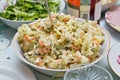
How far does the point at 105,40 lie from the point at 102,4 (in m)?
0.24

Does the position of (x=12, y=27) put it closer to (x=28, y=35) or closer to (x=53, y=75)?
(x=28, y=35)

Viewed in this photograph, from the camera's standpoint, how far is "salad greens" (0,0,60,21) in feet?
3.24

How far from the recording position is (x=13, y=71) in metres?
0.82

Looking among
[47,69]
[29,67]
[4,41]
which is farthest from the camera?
[4,41]

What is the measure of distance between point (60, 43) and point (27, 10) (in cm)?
31

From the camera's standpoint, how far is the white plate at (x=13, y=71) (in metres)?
→ 0.80

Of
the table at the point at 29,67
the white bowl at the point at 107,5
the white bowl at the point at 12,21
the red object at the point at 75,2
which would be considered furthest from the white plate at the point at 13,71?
the white bowl at the point at 107,5

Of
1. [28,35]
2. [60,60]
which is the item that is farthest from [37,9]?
[60,60]

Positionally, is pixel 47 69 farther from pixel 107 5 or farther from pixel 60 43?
pixel 107 5

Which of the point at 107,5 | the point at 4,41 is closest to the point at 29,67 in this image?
the point at 4,41

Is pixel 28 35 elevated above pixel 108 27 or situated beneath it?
elevated above

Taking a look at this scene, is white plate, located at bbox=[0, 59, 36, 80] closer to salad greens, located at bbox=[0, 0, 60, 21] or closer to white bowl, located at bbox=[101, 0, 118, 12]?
salad greens, located at bbox=[0, 0, 60, 21]

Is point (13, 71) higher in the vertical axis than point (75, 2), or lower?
lower

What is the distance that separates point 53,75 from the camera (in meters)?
0.78
